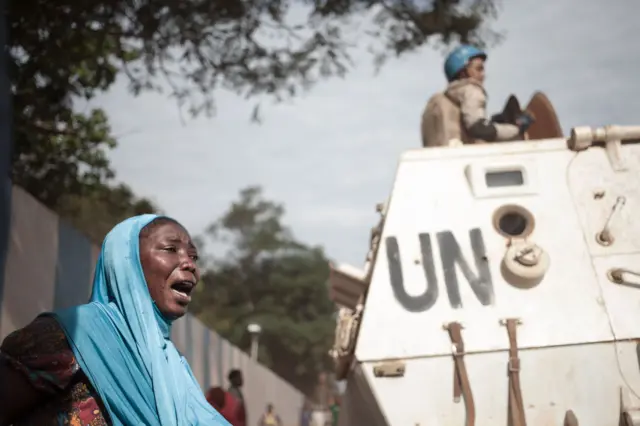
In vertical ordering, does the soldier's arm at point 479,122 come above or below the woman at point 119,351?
above

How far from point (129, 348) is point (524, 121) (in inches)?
165

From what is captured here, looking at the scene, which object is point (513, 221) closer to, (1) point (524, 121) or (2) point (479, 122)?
(2) point (479, 122)

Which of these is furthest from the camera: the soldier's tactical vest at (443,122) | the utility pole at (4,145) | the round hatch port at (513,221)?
→ the soldier's tactical vest at (443,122)

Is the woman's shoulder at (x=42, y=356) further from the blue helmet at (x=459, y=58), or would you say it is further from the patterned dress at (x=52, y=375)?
the blue helmet at (x=459, y=58)

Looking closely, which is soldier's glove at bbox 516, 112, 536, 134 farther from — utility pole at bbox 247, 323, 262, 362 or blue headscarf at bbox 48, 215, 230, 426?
utility pole at bbox 247, 323, 262, 362

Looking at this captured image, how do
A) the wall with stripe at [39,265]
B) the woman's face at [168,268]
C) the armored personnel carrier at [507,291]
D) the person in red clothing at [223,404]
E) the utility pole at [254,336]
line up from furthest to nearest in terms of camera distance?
1. the utility pole at [254,336]
2. the person in red clothing at [223,404]
3. the wall with stripe at [39,265]
4. the armored personnel carrier at [507,291]
5. the woman's face at [168,268]

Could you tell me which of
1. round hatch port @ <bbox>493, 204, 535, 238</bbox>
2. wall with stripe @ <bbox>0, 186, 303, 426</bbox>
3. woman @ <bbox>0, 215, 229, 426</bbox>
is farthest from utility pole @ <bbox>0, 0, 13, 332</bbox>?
round hatch port @ <bbox>493, 204, 535, 238</bbox>

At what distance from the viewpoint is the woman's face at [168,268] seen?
2.31 meters

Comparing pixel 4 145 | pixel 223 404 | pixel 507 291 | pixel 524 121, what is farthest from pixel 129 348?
pixel 223 404

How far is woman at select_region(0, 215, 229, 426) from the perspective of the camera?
2010 mm

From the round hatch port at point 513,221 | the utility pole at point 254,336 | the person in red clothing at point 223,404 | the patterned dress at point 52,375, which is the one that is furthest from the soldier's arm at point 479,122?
the utility pole at point 254,336

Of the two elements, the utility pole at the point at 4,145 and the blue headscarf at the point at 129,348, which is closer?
Answer: the blue headscarf at the point at 129,348

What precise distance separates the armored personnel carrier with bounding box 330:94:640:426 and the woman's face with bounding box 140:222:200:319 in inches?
72.3

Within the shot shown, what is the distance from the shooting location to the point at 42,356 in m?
2.01
